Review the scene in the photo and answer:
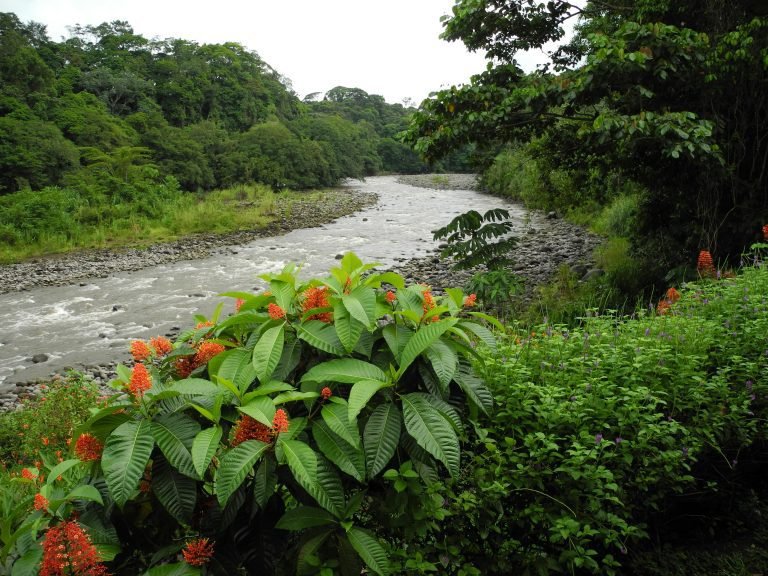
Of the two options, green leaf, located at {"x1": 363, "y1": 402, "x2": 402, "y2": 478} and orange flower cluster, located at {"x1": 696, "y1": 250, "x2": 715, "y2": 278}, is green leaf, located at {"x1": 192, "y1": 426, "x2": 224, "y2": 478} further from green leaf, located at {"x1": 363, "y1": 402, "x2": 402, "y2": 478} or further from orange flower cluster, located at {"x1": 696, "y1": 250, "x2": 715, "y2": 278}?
orange flower cluster, located at {"x1": 696, "y1": 250, "x2": 715, "y2": 278}

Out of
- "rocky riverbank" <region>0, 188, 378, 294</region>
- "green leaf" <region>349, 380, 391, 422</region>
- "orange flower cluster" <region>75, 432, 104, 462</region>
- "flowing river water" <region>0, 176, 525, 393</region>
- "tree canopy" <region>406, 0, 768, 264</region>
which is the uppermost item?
→ "tree canopy" <region>406, 0, 768, 264</region>

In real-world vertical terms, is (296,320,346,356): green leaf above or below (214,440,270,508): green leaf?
above

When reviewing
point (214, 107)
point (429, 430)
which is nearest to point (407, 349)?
point (429, 430)

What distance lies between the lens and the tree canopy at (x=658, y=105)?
606 centimetres

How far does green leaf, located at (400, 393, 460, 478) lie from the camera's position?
157cm

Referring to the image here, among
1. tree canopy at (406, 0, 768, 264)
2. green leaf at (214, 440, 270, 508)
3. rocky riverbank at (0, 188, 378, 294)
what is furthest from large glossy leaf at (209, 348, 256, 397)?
rocky riverbank at (0, 188, 378, 294)

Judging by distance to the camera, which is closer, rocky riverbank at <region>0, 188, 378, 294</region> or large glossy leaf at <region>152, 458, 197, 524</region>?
large glossy leaf at <region>152, 458, 197, 524</region>

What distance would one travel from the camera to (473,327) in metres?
1.97

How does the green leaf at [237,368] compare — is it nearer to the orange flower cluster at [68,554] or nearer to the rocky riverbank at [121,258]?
the orange flower cluster at [68,554]

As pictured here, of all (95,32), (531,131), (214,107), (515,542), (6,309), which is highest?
(95,32)

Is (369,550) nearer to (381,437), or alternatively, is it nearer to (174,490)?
(381,437)

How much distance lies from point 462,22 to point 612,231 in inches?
280

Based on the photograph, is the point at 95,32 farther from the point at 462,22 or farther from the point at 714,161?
the point at 714,161

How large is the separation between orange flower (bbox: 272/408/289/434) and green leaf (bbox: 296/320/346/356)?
0.90 ft
